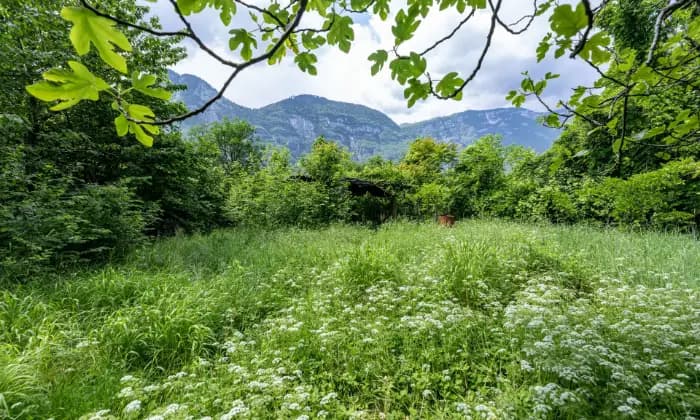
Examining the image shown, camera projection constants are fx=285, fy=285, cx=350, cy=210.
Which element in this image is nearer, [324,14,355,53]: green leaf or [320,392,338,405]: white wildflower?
[324,14,355,53]: green leaf

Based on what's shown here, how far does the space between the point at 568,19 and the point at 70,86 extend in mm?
1044

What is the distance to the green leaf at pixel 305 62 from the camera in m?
1.29

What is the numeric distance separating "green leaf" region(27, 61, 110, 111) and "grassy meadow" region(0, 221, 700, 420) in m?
1.68

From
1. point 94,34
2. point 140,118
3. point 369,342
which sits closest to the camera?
point 94,34

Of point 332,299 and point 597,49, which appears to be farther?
point 332,299

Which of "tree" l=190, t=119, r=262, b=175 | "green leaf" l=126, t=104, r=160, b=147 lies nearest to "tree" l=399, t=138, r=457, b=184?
"green leaf" l=126, t=104, r=160, b=147

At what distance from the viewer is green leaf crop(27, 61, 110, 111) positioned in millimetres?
521

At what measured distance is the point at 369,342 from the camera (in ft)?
7.85

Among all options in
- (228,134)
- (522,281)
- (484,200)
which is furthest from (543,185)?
(228,134)

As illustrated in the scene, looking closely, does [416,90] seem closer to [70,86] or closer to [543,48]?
[543,48]

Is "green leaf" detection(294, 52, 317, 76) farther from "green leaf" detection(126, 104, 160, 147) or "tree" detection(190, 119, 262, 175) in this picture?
"tree" detection(190, 119, 262, 175)

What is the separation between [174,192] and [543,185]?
1171 cm

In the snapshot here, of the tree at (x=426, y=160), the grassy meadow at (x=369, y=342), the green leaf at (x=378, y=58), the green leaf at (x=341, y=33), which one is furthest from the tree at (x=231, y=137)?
the green leaf at (x=378, y=58)

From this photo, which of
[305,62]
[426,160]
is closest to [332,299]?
[305,62]
